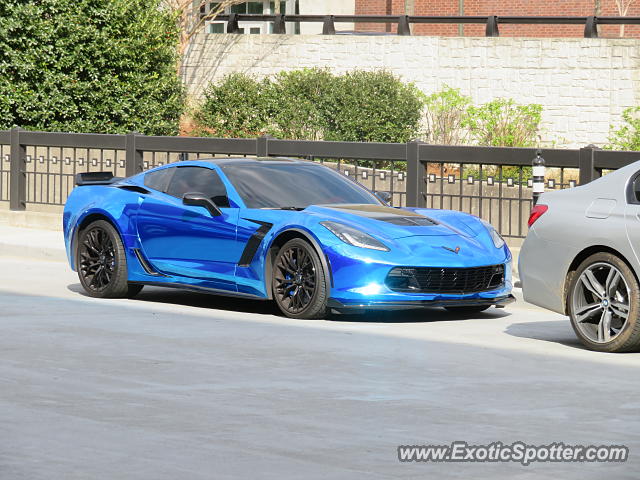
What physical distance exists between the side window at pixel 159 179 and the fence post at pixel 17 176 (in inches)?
321

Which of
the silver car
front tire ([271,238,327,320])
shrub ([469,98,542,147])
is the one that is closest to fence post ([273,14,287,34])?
shrub ([469,98,542,147])

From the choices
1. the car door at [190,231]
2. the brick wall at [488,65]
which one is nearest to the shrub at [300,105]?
the brick wall at [488,65]

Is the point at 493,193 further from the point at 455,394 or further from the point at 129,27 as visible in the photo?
the point at 129,27

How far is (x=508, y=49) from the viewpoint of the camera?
32.8 meters

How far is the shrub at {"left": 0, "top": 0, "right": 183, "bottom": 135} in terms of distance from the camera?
2694 cm

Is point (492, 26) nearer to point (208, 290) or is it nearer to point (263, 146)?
point (263, 146)

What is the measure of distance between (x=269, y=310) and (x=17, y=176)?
9479mm

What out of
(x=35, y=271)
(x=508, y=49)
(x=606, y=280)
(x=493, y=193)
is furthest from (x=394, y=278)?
(x=508, y=49)

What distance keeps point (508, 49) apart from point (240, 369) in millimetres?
24731

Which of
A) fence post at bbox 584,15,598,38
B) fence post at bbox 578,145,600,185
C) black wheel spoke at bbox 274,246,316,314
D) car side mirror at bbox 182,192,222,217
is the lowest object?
black wheel spoke at bbox 274,246,316,314

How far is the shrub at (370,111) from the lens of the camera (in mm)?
31047

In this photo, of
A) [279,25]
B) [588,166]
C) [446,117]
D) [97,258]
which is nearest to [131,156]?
[97,258]

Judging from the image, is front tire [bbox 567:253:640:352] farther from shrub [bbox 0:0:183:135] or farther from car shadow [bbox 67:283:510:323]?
shrub [bbox 0:0:183:135]

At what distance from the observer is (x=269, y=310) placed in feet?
41.3
